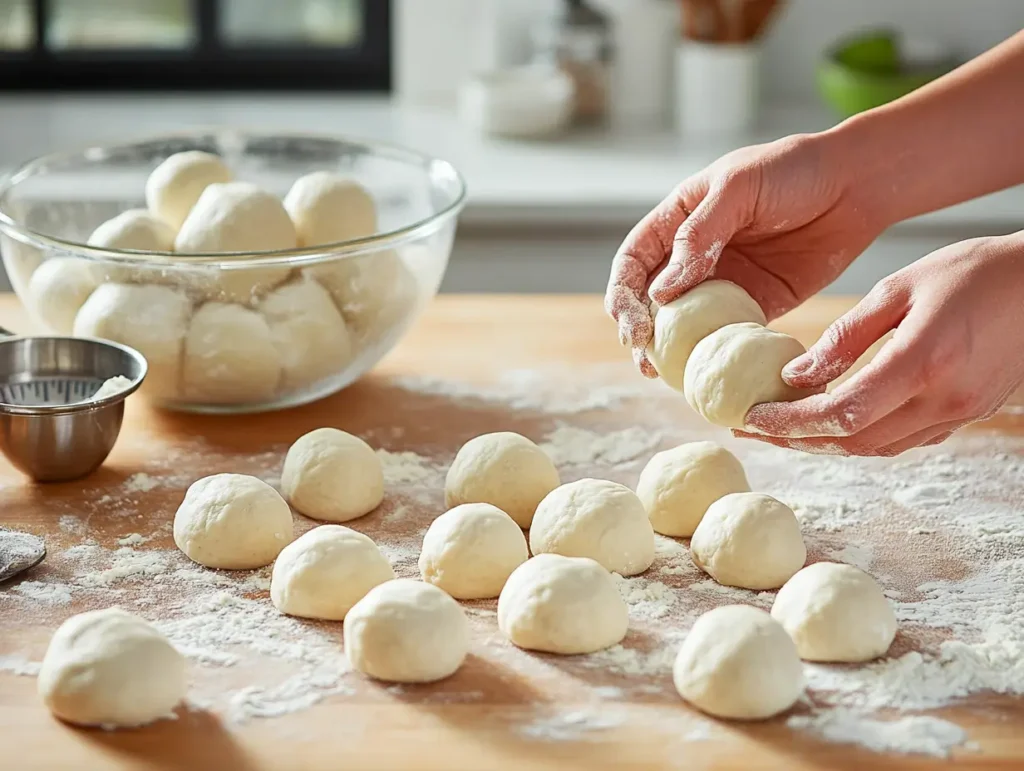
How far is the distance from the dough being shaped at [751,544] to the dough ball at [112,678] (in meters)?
0.53

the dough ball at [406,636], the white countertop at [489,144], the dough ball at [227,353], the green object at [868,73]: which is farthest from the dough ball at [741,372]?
the green object at [868,73]

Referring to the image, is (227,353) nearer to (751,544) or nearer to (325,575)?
(325,575)

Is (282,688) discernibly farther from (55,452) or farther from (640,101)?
(640,101)

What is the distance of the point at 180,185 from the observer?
5.54 feet

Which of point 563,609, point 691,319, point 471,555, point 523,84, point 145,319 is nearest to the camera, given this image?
point 563,609

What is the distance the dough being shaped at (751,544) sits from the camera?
1289mm

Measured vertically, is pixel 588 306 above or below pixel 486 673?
above

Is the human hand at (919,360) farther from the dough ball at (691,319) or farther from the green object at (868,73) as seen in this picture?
the green object at (868,73)

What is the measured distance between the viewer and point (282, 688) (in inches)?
44.3

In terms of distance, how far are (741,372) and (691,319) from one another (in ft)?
0.39

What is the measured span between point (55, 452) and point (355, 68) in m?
1.99

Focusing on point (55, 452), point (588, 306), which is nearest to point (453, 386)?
point (588, 306)

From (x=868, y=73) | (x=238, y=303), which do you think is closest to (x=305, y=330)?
(x=238, y=303)

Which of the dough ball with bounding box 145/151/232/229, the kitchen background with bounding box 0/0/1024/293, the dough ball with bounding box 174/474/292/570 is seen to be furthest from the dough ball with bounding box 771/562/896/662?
the kitchen background with bounding box 0/0/1024/293
